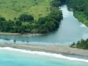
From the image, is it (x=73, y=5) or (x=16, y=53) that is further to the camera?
(x=73, y=5)

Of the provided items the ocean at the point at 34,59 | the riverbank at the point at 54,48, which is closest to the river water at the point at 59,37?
the riverbank at the point at 54,48

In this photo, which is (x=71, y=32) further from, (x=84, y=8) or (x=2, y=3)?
(x=2, y=3)

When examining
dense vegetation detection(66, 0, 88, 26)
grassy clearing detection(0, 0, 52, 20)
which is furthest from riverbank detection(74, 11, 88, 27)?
grassy clearing detection(0, 0, 52, 20)

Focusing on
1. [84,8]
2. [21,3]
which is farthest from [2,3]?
[84,8]

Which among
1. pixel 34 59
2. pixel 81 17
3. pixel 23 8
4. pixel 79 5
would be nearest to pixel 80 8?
pixel 79 5

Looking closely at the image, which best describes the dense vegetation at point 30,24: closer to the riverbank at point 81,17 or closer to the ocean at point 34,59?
the riverbank at point 81,17
